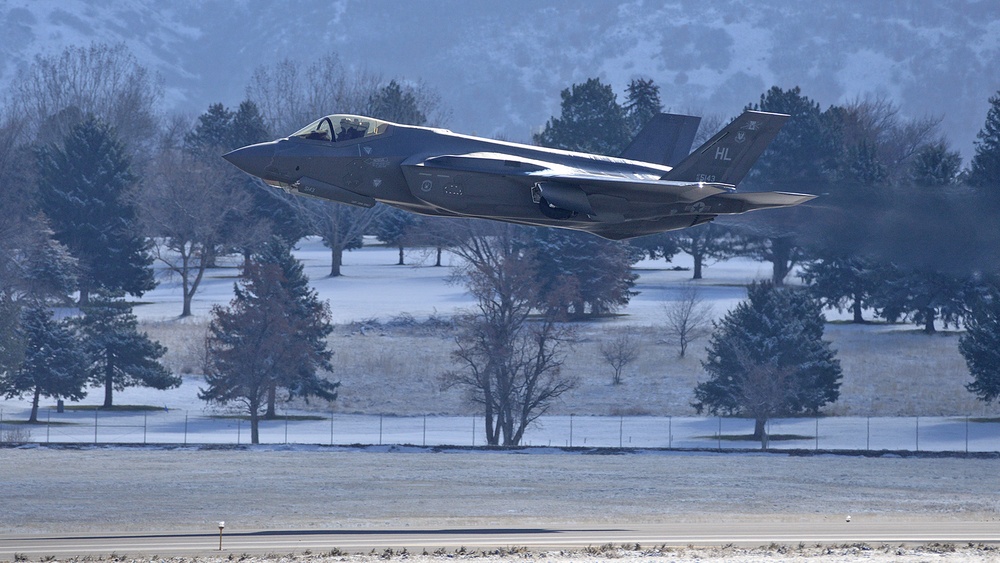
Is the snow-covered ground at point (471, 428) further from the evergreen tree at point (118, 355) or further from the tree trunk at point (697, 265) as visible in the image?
the tree trunk at point (697, 265)

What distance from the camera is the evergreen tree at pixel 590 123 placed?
108 m

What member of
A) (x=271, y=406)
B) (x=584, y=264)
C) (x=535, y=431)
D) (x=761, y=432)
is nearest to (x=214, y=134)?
(x=584, y=264)

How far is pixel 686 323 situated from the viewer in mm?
92562

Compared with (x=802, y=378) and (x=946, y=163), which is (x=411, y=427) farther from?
(x=946, y=163)

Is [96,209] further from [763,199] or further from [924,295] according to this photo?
[763,199]

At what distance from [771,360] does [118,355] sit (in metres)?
40.2

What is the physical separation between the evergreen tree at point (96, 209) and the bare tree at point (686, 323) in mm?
43906

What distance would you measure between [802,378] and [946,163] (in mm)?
15586

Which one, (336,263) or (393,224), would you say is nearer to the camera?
(336,263)

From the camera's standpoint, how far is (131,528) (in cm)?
4250

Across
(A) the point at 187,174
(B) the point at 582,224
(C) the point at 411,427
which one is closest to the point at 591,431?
(C) the point at 411,427

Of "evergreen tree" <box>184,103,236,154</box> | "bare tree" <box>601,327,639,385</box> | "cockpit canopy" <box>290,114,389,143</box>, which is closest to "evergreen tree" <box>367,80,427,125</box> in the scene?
"evergreen tree" <box>184,103,236,154</box>

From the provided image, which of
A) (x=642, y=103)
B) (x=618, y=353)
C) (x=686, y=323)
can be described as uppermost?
(x=642, y=103)

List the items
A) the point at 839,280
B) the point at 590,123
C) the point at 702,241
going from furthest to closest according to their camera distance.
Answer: the point at 702,241 → the point at 590,123 → the point at 839,280
